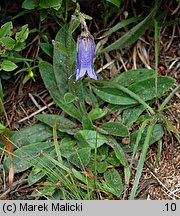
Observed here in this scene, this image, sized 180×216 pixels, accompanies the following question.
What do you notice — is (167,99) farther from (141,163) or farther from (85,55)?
(85,55)

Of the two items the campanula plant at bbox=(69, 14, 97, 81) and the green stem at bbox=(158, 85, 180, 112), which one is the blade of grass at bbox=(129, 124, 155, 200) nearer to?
the green stem at bbox=(158, 85, 180, 112)

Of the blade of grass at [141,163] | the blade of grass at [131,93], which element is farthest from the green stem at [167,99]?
the blade of grass at [141,163]

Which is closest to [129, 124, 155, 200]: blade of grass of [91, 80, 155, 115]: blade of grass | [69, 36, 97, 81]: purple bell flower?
[91, 80, 155, 115]: blade of grass

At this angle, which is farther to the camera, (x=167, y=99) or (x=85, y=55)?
(x=167, y=99)

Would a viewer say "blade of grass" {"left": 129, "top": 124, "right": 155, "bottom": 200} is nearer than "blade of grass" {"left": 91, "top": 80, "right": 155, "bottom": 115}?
Yes

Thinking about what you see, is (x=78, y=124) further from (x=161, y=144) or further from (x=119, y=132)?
(x=161, y=144)

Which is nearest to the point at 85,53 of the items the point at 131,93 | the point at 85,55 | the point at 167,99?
the point at 85,55

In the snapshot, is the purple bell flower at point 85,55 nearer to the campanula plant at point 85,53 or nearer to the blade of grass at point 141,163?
the campanula plant at point 85,53

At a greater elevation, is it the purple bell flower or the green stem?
the purple bell flower
